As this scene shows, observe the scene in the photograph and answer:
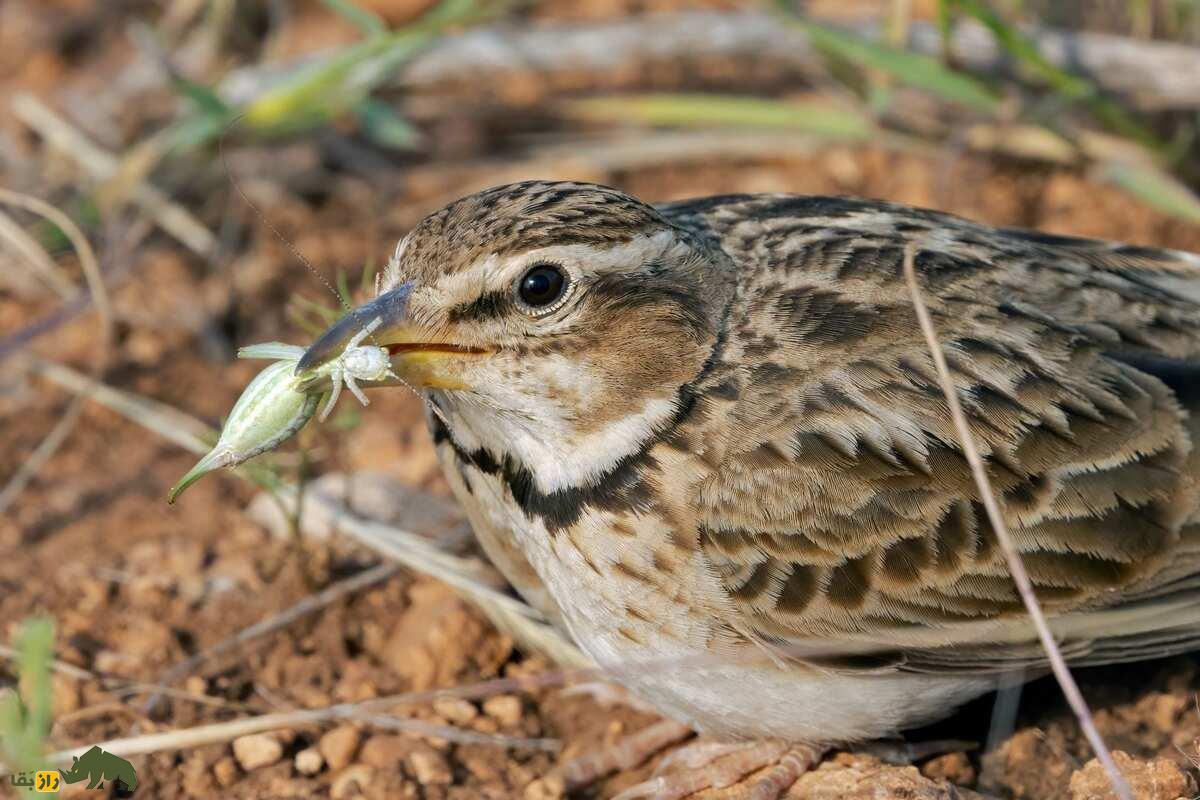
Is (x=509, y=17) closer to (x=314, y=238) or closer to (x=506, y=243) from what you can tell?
(x=314, y=238)

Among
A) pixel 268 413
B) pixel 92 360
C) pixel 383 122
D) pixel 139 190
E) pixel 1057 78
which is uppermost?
pixel 1057 78

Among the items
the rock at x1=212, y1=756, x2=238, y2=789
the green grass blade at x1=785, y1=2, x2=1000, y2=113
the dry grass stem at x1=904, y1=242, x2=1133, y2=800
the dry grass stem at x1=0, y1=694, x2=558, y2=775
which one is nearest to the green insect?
the dry grass stem at x1=0, y1=694, x2=558, y2=775

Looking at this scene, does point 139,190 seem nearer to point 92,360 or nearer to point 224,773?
point 92,360

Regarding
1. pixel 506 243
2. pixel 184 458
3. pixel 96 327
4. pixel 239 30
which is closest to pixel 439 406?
pixel 506 243

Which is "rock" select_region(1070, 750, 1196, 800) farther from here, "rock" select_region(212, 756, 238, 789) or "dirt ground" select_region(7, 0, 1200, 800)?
"rock" select_region(212, 756, 238, 789)

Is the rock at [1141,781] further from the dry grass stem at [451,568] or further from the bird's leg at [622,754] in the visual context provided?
the dry grass stem at [451,568]

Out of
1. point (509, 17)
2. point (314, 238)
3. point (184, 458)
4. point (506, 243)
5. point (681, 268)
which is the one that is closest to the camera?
point (506, 243)

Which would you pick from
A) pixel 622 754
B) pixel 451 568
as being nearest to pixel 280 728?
pixel 451 568
